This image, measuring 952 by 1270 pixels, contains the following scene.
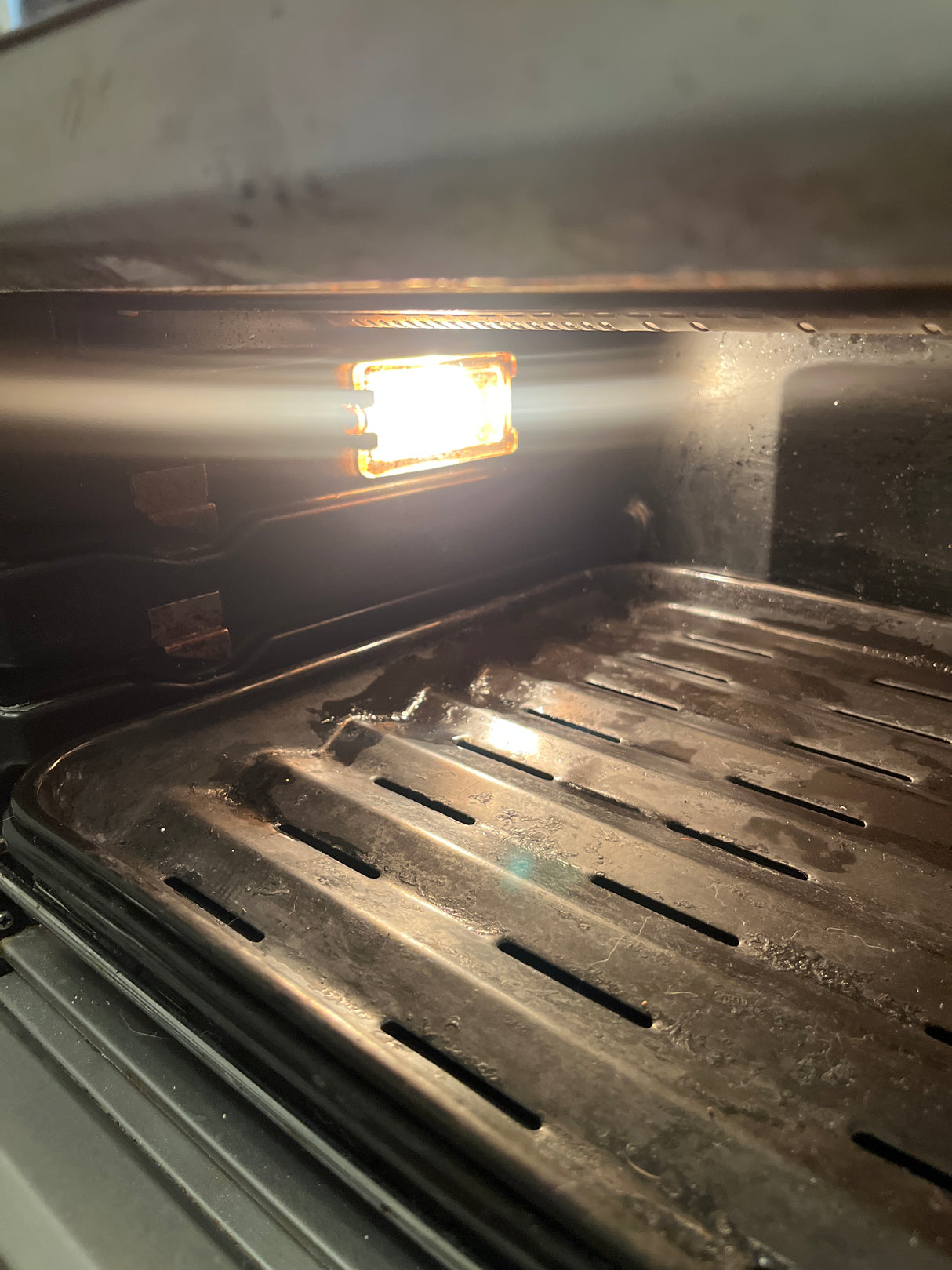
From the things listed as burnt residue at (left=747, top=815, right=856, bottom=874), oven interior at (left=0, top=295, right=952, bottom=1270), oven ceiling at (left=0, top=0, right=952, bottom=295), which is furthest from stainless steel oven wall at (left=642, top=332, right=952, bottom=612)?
oven ceiling at (left=0, top=0, right=952, bottom=295)

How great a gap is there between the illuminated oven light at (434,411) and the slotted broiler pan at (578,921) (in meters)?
0.27

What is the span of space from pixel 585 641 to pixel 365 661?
1.08 feet

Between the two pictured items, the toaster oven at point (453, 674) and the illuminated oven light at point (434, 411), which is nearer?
the toaster oven at point (453, 674)

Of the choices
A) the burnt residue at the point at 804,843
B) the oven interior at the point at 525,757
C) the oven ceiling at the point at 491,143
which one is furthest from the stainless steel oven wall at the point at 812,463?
the oven ceiling at the point at 491,143

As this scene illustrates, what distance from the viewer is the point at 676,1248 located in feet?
1.32

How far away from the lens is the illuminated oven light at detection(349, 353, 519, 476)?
1.08 m

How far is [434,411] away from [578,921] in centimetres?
76

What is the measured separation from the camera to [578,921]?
65cm

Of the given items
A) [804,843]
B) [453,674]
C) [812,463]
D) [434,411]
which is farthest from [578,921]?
[812,463]

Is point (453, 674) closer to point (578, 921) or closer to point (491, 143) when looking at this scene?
point (578, 921)

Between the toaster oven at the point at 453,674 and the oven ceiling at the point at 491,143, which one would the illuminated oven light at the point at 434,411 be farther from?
the oven ceiling at the point at 491,143

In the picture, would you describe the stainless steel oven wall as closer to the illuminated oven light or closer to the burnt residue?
the illuminated oven light

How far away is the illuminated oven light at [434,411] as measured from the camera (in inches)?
42.6

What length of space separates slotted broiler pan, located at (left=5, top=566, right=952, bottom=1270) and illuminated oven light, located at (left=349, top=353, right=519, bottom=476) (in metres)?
0.27
